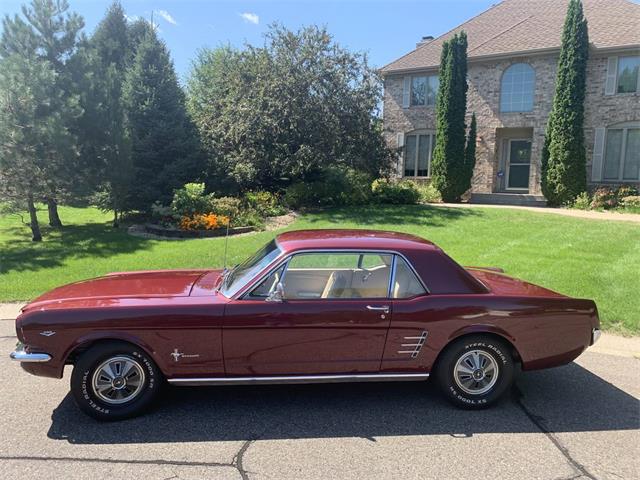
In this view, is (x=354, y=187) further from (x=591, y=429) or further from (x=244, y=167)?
(x=591, y=429)

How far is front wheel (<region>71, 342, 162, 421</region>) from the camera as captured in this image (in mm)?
3805

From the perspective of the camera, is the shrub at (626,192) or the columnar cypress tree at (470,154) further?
the columnar cypress tree at (470,154)

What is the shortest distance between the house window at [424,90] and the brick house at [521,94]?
5 cm

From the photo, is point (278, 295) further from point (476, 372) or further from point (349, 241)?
point (476, 372)

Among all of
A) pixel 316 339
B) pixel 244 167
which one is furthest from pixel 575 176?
pixel 316 339

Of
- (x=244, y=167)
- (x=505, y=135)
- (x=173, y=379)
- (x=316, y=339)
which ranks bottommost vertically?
(x=173, y=379)

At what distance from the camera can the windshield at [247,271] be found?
4.11 m

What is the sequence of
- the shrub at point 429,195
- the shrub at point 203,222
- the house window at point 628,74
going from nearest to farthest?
the shrub at point 203,222, the house window at point 628,74, the shrub at point 429,195

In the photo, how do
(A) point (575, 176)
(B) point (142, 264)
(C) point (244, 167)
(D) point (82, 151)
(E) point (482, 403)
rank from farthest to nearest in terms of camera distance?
(A) point (575, 176)
(C) point (244, 167)
(D) point (82, 151)
(B) point (142, 264)
(E) point (482, 403)

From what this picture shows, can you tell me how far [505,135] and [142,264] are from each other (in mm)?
17729

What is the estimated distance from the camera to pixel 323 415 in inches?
156

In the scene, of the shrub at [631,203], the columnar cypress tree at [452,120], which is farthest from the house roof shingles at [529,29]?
the shrub at [631,203]

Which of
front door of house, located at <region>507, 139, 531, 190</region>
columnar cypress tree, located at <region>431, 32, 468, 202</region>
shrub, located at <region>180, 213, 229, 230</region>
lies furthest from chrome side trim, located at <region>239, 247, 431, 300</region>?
front door of house, located at <region>507, 139, 531, 190</region>

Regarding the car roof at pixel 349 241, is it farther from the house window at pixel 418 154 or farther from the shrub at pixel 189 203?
the house window at pixel 418 154
